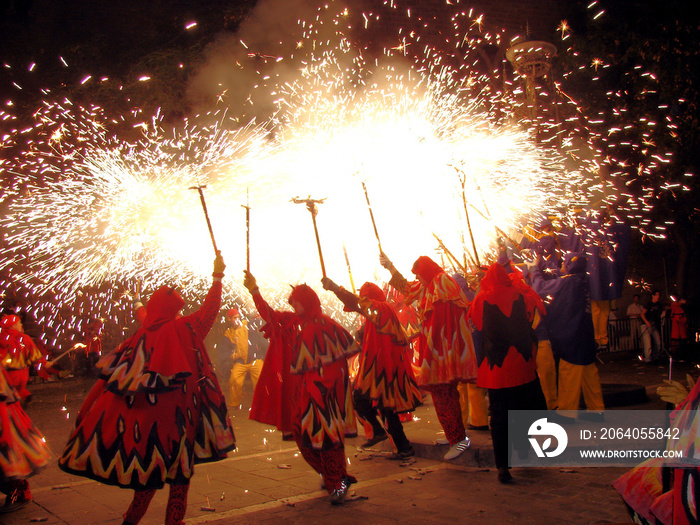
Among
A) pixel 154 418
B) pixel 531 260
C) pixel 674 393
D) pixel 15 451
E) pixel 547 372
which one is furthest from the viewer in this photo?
pixel 531 260

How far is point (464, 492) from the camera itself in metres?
4.42

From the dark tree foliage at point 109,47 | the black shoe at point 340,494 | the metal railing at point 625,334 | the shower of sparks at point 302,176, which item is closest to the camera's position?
the black shoe at point 340,494

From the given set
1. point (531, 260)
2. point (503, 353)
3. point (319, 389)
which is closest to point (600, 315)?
point (531, 260)

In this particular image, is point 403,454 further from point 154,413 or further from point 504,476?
point 154,413

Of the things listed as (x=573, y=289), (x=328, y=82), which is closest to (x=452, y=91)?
(x=328, y=82)

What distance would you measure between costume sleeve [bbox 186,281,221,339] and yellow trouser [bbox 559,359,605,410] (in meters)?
3.70

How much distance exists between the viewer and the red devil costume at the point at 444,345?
17.4 feet

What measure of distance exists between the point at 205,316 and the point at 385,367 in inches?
86.0

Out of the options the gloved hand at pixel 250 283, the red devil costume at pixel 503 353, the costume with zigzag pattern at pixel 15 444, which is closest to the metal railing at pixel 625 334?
the red devil costume at pixel 503 353

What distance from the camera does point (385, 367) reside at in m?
5.61

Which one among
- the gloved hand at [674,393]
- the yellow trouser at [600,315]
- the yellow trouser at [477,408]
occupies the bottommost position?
the yellow trouser at [477,408]

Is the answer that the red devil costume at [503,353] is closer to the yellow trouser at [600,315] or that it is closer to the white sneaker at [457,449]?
the white sneaker at [457,449]

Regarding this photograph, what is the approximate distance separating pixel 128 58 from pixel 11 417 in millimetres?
9057

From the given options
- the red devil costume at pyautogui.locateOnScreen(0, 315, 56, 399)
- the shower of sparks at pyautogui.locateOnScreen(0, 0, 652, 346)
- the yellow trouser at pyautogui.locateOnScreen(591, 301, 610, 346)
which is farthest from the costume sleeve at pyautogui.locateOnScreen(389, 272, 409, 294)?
the red devil costume at pyautogui.locateOnScreen(0, 315, 56, 399)
